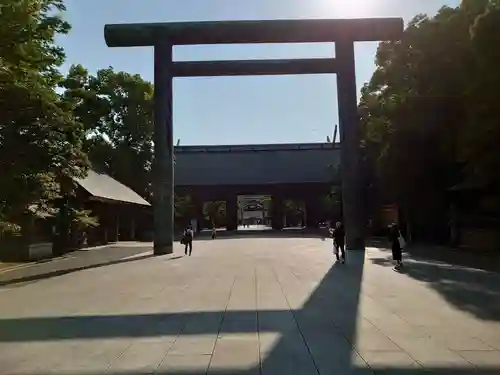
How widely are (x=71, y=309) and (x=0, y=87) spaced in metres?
7.60

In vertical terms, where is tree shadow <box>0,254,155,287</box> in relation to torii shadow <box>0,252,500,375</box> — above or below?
above

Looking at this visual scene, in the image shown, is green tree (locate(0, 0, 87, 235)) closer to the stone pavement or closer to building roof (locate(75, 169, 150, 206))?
the stone pavement

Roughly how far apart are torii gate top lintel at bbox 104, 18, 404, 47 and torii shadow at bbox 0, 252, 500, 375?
14.0 m

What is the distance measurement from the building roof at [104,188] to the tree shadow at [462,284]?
17.6 meters

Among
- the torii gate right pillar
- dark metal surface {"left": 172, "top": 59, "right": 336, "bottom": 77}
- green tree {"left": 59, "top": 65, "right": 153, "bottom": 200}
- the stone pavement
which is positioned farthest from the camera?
green tree {"left": 59, "top": 65, "right": 153, "bottom": 200}

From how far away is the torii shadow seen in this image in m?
5.86

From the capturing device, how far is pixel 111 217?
132 ft

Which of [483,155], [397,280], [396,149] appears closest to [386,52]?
[396,149]

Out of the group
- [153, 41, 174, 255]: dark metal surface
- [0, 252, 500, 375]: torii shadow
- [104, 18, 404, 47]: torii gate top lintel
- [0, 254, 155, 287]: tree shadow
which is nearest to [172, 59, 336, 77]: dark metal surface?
[153, 41, 174, 255]: dark metal surface

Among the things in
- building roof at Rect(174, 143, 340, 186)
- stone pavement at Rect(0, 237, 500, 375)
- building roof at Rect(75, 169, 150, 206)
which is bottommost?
stone pavement at Rect(0, 237, 500, 375)

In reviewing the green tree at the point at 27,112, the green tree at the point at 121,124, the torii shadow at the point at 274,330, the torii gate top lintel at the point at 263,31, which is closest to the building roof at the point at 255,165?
the green tree at the point at 121,124

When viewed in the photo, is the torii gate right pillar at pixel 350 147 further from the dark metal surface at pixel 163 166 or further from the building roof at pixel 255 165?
the building roof at pixel 255 165

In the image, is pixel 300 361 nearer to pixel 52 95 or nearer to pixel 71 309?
pixel 71 309

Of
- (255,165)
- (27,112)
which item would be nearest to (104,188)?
(27,112)
